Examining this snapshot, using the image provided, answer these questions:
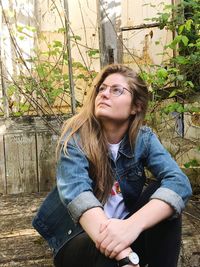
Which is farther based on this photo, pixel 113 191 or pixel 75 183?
pixel 113 191

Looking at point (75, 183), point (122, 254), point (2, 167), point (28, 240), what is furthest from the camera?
point (2, 167)

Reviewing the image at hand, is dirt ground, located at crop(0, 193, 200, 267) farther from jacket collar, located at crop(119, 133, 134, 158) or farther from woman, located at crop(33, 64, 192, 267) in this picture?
jacket collar, located at crop(119, 133, 134, 158)

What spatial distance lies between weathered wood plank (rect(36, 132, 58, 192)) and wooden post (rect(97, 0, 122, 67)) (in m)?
0.90

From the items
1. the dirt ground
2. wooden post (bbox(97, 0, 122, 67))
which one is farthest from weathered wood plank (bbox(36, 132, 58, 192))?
wooden post (bbox(97, 0, 122, 67))

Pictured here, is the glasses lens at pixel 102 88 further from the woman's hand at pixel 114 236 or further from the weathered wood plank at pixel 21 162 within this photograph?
the weathered wood plank at pixel 21 162

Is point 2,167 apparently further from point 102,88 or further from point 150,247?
point 150,247

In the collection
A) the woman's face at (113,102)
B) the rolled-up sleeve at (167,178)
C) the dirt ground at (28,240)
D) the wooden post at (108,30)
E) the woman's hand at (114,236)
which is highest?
the wooden post at (108,30)

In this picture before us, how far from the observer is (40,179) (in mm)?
3377

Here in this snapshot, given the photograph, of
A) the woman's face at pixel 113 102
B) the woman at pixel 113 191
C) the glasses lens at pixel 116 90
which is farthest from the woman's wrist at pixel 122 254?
the glasses lens at pixel 116 90

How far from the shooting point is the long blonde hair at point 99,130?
178cm

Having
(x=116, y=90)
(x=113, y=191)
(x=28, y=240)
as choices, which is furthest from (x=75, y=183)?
(x=28, y=240)

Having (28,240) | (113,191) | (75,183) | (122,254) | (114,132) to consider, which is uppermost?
(114,132)

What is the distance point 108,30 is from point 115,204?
85.4 inches

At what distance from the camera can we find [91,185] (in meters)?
1.79
